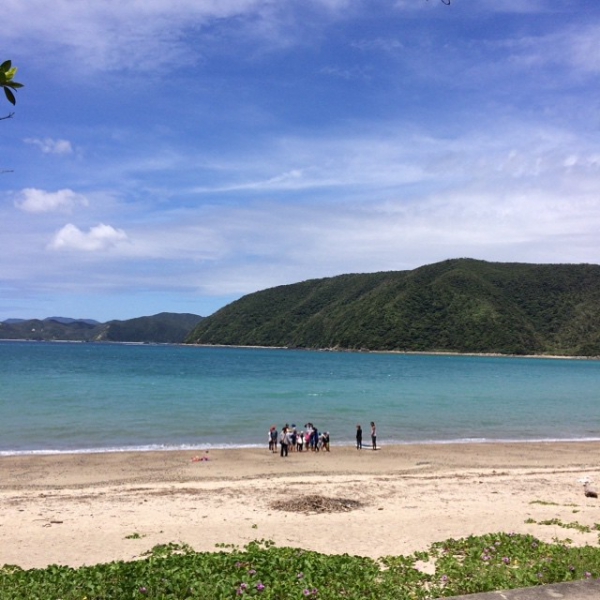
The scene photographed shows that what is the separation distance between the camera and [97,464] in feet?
75.2

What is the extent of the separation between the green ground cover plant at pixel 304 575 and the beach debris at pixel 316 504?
4736 mm

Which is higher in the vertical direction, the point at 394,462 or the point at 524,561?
the point at 524,561

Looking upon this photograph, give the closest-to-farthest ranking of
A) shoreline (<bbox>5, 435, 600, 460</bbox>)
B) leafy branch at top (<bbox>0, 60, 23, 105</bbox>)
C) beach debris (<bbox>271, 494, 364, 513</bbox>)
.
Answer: leafy branch at top (<bbox>0, 60, 23, 105</bbox>) → beach debris (<bbox>271, 494, 364, 513</bbox>) → shoreline (<bbox>5, 435, 600, 460</bbox>)

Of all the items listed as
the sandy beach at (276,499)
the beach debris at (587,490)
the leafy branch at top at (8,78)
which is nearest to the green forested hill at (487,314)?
the sandy beach at (276,499)

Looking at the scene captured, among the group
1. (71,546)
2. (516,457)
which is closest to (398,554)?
(71,546)

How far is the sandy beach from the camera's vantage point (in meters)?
11.7

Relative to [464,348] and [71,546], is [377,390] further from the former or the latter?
[464,348]

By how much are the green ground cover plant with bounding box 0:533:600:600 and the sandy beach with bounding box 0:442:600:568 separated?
5.60 feet

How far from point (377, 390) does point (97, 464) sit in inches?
1485

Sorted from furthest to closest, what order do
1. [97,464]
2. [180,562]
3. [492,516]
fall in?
[97,464]
[492,516]
[180,562]

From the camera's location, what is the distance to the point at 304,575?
26.6ft

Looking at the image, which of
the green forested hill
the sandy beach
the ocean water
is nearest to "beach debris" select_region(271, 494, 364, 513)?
the sandy beach

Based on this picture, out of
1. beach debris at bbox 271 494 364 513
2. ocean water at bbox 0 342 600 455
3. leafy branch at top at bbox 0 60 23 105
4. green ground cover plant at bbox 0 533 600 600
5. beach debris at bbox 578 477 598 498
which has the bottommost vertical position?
ocean water at bbox 0 342 600 455

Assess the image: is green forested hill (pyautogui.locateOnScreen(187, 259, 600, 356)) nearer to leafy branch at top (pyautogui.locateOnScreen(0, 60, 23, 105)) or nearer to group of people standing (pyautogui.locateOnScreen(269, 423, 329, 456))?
group of people standing (pyautogui.locateOnScreen(269, 423, 329, 456))
